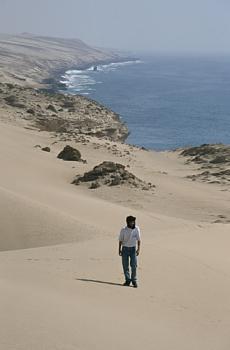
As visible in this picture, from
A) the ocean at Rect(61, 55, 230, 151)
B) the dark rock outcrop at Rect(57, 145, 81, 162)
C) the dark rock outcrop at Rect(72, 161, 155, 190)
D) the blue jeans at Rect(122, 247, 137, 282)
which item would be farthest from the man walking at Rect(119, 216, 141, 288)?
the ocean at Rect(61, 55, 230, 151)

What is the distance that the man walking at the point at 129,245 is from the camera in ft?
31.1

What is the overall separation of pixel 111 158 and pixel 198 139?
94.9ft

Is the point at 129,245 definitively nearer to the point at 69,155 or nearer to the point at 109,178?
the point at 109,178

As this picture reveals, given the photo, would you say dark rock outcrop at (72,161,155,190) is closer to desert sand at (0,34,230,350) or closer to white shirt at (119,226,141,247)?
desert sand at (0,34,230,350)

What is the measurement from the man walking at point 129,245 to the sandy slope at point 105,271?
27cm

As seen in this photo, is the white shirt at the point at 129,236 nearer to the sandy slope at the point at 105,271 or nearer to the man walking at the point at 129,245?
the man walking at the point at 129,245

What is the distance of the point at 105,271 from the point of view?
34.1 ft

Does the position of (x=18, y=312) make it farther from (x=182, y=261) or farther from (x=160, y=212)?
(x=160, y=212)

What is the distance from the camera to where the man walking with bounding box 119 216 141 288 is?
31.1ft

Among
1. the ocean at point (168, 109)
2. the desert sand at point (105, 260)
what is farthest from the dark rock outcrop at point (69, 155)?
the ocean at point (168, 109)

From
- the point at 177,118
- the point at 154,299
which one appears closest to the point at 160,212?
the point at 154,299

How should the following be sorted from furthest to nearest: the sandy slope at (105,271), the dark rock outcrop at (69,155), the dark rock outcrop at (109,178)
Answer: the dark rock outcrop at (69,155)
the dark rock outcrop at (109,178)
the sandy slope at (105,271)

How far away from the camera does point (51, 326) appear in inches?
269

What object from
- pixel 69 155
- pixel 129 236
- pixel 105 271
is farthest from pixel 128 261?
pixel 69 155
